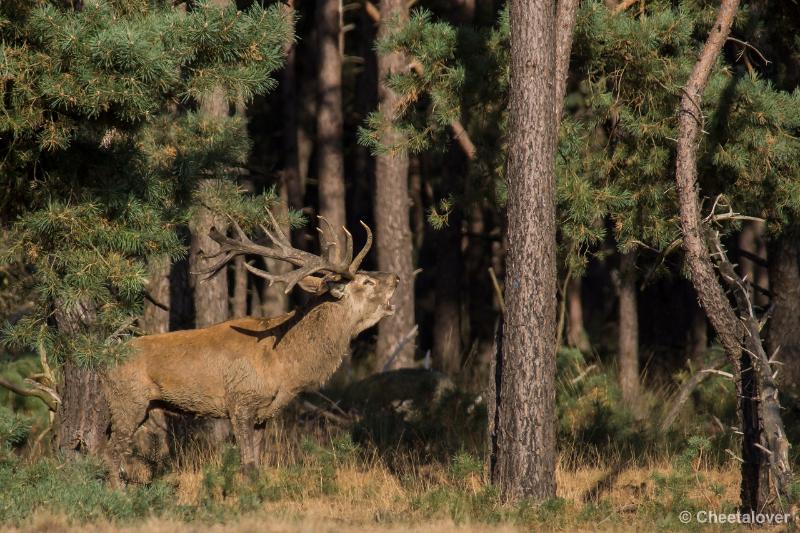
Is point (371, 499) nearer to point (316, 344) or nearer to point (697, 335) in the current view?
point (316, 344)

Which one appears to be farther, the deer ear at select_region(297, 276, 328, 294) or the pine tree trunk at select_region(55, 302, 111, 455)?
the deer ear at select_region(297, 276, 328, 294)

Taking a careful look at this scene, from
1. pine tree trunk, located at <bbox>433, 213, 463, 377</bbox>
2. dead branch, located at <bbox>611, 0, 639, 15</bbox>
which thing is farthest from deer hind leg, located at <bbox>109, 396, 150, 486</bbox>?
pine tree trunk, located at <bbox>433, 213, 463, 377</bbox>

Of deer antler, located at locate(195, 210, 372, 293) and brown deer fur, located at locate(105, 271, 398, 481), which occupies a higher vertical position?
deer antler, located at locate(195, 210, 372, 293)

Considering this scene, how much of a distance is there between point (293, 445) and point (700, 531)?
6.20 meters

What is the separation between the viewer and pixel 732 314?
9586mm

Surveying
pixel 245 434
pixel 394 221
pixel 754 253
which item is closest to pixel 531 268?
A: pixel 245 434

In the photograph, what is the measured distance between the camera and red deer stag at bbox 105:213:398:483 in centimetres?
A: 1105

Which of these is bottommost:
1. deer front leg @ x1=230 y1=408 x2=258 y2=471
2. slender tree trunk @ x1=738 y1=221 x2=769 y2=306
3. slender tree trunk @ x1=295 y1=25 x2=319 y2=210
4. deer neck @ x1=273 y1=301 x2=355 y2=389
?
deer front leg @ x1=230 y1=408 x2=258 y2=471

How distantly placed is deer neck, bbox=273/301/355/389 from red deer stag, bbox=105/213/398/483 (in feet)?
0.03

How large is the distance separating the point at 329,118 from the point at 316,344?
931 cm

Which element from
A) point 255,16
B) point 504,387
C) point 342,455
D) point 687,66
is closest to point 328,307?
point 342,455

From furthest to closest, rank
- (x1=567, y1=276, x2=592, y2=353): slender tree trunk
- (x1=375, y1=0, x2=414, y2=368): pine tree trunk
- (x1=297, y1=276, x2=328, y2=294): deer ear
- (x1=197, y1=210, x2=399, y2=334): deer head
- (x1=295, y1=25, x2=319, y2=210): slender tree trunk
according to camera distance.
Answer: (x1=295, y1=25, x2=319, y2=210): slender tree trunk → (x1=567, y1=276, x2=592, y2=353): slender tree trunk → (x1=375, y1=0, x2=414, y2=368): pine tree trunk → (x1=297, y1=276, x2=328, y2=294): deer ear → (x1=197, y1=210, x2=399, y2=334): deer head

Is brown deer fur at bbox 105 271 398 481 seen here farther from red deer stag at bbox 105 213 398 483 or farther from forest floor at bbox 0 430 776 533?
forest floor at bbox 0 430 776 533

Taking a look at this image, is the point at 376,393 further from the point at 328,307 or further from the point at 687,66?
the point at 687,66
